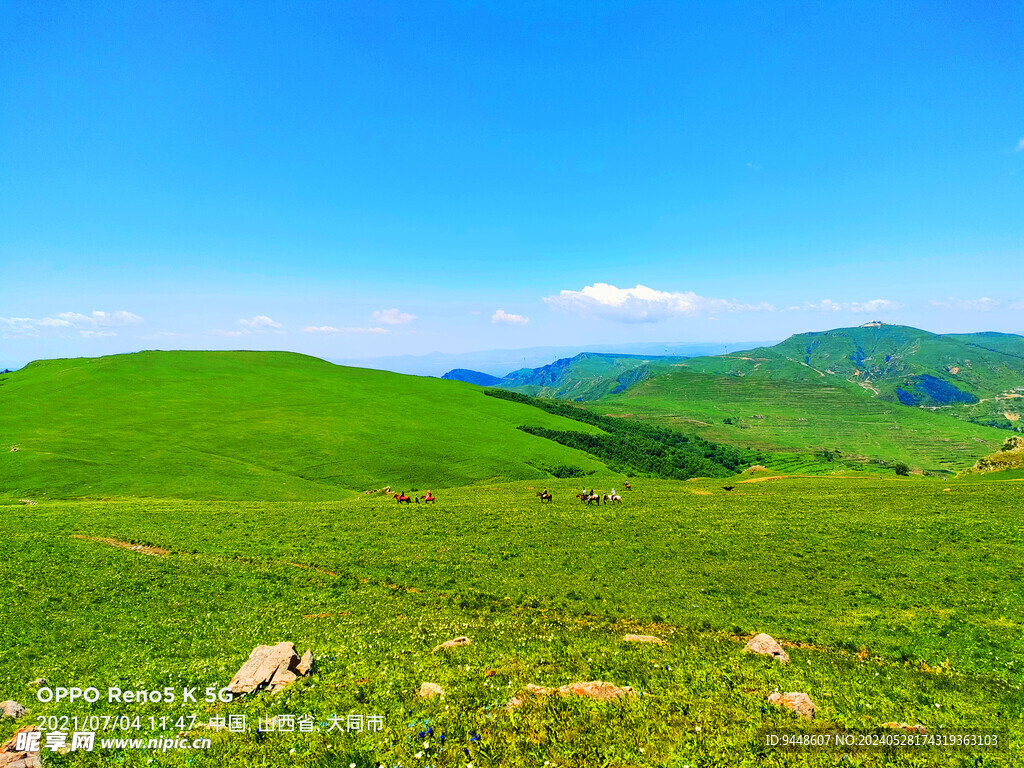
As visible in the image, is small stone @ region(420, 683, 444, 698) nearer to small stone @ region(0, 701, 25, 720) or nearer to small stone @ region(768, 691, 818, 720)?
small stone @ region(768, 691, 818, 720)

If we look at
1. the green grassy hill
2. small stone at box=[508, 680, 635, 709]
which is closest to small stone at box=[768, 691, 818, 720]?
small stone at box=[508, 680, 635, 709]

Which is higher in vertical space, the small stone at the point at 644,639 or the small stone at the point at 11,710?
the small stone at the point at 11,710

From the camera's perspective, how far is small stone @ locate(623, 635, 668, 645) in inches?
648

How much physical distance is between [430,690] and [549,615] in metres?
10.7

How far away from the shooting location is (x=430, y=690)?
11.6 meters

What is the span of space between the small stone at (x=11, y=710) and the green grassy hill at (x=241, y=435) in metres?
58.9

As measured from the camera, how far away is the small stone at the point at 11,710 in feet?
37.2

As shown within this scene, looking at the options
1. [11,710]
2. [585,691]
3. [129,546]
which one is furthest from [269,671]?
[129,546]

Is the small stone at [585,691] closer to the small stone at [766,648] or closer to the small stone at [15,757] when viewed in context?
the small stone at [766,648]

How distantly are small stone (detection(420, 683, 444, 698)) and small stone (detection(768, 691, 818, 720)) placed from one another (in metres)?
8.68

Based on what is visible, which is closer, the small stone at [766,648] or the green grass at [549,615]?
the green grass at [549,615]

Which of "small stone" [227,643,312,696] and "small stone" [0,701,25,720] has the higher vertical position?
"small stone" [0,701,25,720]

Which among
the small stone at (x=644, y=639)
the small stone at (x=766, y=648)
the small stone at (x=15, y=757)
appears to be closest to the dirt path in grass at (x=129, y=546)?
the small stone at (x=15, y=757)

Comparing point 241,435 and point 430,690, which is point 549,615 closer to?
point 430,690
